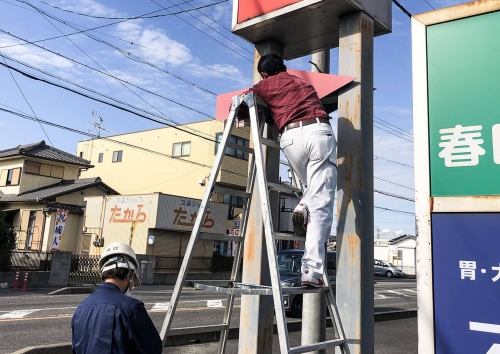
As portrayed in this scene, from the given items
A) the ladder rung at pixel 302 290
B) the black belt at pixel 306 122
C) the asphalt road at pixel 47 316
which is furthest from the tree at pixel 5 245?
the ladder rung at pixel 302 290

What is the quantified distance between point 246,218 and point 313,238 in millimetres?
1003

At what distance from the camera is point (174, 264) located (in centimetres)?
2383

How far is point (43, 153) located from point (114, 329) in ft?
96.3

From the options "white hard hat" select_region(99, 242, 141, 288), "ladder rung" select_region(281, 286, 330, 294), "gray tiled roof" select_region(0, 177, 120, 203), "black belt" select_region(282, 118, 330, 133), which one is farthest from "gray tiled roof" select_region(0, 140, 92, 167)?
"ladder rung" select_region(281, 286, 330, 294)

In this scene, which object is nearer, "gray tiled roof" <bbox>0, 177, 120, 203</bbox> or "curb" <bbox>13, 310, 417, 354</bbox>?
"curb" <bbox>13, 310, 417, 354</bbox>

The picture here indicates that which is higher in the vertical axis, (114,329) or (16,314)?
(114,329)

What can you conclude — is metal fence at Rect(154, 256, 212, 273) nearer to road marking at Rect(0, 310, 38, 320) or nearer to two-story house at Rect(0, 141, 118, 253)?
two-story house at Rect(0, 141, 118, 253)

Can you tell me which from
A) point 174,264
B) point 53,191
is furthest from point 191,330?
point 53,191

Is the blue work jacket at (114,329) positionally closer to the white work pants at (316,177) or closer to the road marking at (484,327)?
the white work pants at (316,177)

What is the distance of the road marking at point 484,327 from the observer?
7.35 feet

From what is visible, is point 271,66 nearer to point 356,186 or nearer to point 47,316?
point 356,186

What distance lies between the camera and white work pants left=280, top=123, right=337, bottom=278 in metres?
2.62

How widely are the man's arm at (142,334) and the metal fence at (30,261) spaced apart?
18292mm

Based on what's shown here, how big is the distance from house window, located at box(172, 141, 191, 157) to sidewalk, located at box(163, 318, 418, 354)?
922 inches
